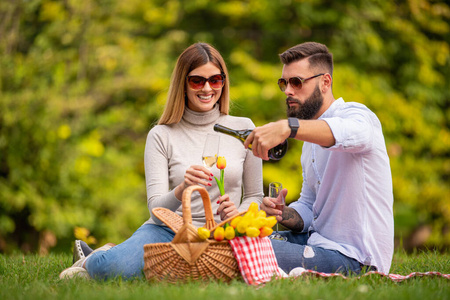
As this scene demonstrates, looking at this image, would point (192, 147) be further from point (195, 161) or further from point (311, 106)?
point (311, 106)

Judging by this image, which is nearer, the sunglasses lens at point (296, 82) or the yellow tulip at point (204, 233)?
the yellow tulip at point (204, 233)

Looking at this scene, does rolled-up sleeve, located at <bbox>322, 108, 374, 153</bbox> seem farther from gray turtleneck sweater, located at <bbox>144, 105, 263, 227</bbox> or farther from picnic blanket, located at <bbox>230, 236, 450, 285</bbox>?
gray turtleneck sweater, located at <bbox>144, 105, 263, 227</bbox>

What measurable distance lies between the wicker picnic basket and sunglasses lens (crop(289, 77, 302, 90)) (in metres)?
1.26

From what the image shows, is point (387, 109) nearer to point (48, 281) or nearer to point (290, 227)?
point (290, 227)

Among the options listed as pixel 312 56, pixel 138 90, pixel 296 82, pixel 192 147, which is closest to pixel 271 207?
pixel 192 147

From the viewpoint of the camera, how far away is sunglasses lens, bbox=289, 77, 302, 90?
3.86m

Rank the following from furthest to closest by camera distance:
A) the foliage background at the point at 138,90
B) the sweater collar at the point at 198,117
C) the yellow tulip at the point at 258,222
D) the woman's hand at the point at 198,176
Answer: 1. the foliage background at the point at 138,90
2. the sweater collar at the point at 198,117
3. the woman's hand at the point at 198,176
4. the yellow tulip at the point at 258,222

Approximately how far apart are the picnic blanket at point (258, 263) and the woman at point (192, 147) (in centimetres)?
68

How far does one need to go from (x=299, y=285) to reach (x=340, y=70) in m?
6.82

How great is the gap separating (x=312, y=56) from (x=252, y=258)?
1704 millimetres

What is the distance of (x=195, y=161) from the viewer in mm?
4004

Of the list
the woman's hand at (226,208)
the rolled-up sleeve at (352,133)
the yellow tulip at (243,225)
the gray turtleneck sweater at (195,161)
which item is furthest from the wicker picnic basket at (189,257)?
the rolled-up sleeve at (352,133)

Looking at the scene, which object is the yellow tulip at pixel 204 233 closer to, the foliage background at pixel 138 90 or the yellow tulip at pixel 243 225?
the yellow tulip at pixel 243 225

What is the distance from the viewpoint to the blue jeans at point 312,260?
342 cm
